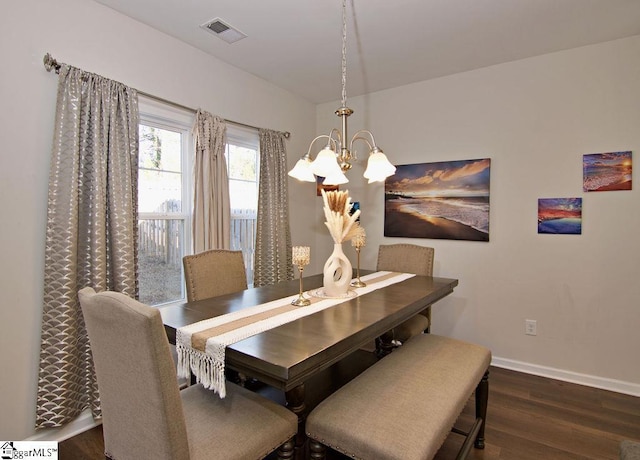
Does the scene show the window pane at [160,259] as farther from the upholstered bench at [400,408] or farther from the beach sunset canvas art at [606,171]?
the beach sunset canvas art at [606,171]

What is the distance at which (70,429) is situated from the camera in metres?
2.12

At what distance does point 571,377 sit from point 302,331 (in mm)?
2661

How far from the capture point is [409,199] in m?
3.57

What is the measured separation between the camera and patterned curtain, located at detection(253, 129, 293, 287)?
336cm

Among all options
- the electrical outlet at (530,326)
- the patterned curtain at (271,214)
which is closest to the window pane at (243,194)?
the patterned curtain at (271,214)

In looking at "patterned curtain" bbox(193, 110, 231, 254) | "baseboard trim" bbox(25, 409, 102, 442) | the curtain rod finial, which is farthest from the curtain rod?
"baseboard trim" bbox(25, 409, 102, 442)

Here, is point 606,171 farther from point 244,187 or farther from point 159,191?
point 159,191

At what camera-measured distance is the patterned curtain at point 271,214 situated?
3361 millimetres

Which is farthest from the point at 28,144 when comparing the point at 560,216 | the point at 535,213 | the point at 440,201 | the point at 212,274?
the point at 560,216

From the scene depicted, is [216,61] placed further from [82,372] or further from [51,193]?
[82,372]

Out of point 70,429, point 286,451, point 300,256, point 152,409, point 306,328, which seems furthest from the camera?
point 70,429

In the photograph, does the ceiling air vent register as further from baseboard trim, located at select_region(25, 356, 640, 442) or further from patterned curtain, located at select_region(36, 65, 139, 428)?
baseboard trim, located at select_region(25, 356, 640, 442)

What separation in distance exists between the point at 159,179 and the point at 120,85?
699 millimetres

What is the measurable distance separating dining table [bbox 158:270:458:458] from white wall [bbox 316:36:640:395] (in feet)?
4.08
